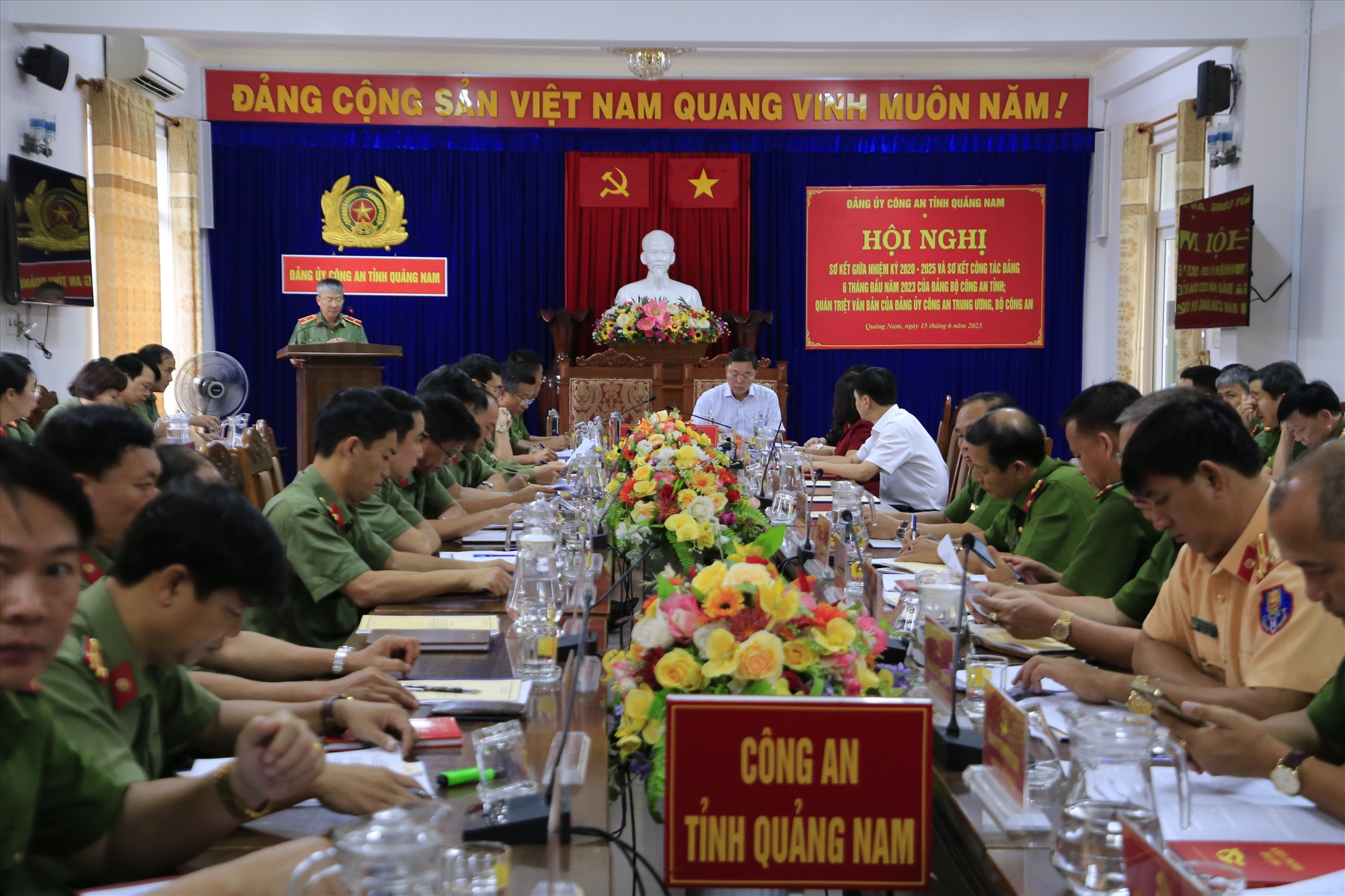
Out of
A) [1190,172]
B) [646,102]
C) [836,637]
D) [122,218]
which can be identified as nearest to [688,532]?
[836,637]

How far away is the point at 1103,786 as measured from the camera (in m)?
1.21

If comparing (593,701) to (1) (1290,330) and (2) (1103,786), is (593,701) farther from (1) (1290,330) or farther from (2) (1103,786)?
(1) (1290,330)

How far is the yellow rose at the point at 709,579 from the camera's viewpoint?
1.46 m

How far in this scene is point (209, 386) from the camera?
23.0ft

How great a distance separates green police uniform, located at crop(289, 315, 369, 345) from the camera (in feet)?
27.9

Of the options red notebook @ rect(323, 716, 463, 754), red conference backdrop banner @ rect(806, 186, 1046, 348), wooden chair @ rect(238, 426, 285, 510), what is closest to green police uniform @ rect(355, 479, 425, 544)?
wooden chair @ rect(238, 426, 285, 510)

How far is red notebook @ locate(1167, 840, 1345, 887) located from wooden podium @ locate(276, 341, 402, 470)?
20.0 feet

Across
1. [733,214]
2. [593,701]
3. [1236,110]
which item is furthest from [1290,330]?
[593,701]

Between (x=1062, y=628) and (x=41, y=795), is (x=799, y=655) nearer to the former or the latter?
(x=41, y=795)

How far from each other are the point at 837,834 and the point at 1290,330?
6441mm

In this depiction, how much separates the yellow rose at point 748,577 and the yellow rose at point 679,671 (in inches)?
4.3

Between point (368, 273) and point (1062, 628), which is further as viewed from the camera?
point (368, 273)

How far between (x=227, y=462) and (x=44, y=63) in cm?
419

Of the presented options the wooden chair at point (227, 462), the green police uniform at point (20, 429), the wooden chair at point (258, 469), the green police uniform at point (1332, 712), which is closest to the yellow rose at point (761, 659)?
the green police uniform at point (1332, 712)
